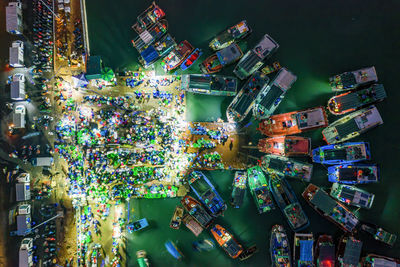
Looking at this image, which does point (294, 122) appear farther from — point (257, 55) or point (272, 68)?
point (257, 55)

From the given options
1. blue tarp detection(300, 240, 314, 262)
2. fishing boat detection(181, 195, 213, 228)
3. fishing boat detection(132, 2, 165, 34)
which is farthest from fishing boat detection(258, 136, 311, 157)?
fishing boat detection(132, 2, 165, 34)

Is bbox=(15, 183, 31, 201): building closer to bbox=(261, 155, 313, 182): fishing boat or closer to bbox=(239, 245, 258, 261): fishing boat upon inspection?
bbox=(239, 245, 258, 261): fishing boat

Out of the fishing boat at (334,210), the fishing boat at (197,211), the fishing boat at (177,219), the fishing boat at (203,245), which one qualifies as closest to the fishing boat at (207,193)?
the fishing boat at (197,211)

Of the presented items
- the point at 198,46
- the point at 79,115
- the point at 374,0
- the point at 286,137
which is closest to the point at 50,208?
the point at 79,115

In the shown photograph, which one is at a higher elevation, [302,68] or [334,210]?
[302,68]

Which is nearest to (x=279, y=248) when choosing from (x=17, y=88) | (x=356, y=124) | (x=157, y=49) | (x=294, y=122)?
(x=294, y=122)

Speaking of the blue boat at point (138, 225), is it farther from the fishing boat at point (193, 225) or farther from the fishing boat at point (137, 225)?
the fishing boat at point (193, 225)

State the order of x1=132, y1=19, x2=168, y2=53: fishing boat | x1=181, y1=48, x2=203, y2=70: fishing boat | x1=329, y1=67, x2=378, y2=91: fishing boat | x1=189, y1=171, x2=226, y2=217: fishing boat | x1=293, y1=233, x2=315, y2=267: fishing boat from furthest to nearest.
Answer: x1=181, y1=48, x2=203, y2=70: fishing boat
x1=132, y1=19, x2=168, y2=53: fishing boat
x1=189, y1=171, x2=226, y2=217: fishing boat
x1=329, y1=67, x2=378, y2=91: fishing boat
x1=293, y1=233, x2=315, y2=267: fishing boat

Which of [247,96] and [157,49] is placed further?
[157,49]
